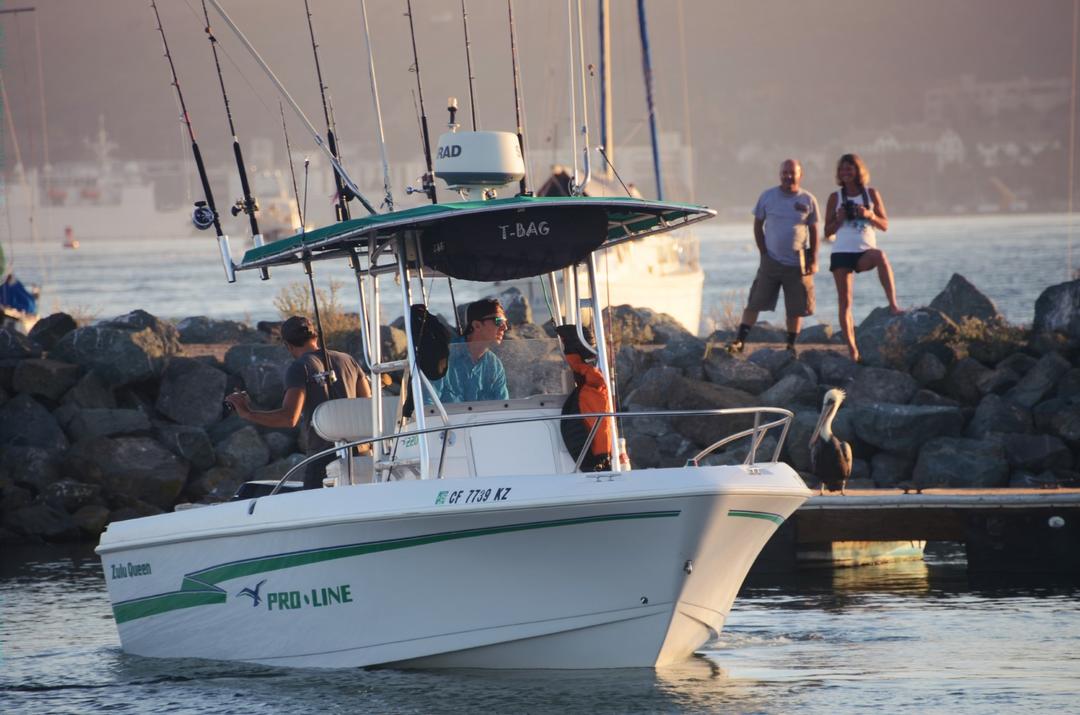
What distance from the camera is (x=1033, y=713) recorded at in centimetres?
1017

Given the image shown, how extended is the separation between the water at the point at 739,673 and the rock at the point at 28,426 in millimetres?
4767

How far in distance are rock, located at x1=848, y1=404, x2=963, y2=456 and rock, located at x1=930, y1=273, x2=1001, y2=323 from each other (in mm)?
3703

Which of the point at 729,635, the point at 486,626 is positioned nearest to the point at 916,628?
the point at 729,635

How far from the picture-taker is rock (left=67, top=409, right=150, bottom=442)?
19.3 meters

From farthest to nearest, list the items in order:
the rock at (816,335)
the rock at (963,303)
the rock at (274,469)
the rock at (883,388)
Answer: the rock at (816,335), the rock at (963,303), the rock at (883,388), the rock at (274,469)

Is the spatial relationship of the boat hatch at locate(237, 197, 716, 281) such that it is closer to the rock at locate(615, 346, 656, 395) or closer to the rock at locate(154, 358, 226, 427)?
the rock at locate(615, 346, 656, 395)

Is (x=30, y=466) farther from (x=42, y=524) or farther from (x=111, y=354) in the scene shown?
(x=111, y=354)

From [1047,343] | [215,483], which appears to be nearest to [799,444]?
[1047,343]

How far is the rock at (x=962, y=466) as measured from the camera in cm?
1748

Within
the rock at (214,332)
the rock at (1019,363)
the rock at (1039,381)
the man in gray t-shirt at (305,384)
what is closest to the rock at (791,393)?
the rock at (1039,381)

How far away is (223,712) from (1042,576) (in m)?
7.53

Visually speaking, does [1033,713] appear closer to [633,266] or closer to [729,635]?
[729,635]

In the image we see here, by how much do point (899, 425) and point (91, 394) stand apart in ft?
28.7

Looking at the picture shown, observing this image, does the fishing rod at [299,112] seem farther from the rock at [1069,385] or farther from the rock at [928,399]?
the rock at [1069,385]
